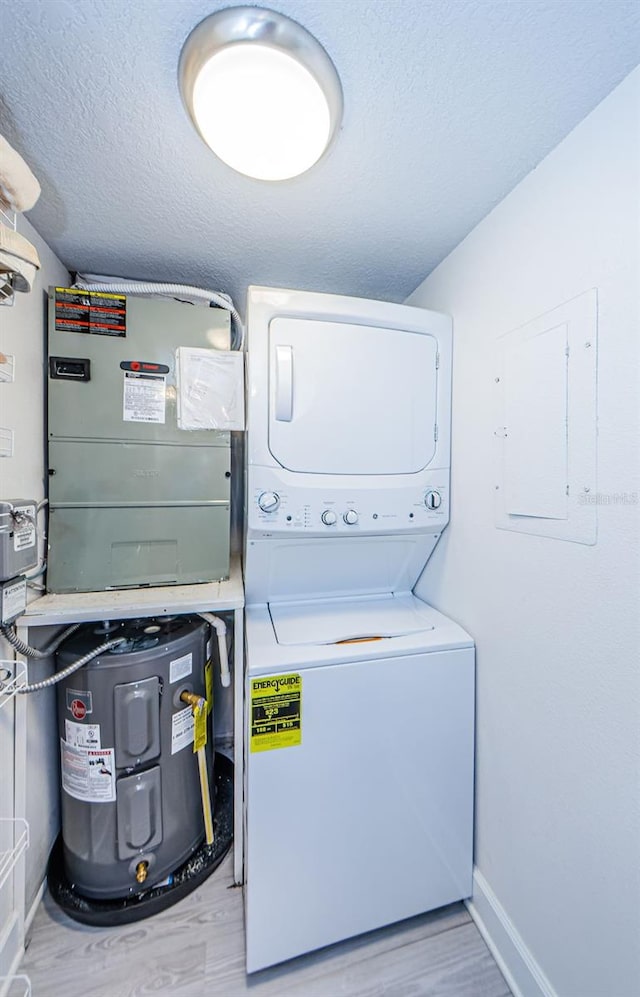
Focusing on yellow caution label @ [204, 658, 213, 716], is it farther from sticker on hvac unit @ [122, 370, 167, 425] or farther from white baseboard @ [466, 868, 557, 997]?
white baseboard @ [466, 868, 557, 997]

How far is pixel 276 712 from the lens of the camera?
114 cm

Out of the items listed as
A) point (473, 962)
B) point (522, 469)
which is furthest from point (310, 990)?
point (522, 469)

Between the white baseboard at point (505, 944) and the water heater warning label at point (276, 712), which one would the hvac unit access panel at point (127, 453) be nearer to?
the water heater warning label at point (276, 712)

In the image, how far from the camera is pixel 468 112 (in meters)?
0.92

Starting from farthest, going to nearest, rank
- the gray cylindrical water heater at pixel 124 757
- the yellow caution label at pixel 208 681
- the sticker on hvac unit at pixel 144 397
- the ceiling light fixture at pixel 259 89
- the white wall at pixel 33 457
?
the yellow caution label at pixel 208 681
the sticker on hvac unit at pixel 144 397
the gray cylindrical water heater at pixel 124 757
the white wall at pixel 33 457
the ceiling light fixture at pixel 259 89

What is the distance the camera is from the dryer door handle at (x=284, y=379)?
1329 millimetres

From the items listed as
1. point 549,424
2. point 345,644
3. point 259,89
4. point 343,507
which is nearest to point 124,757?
point 345,644

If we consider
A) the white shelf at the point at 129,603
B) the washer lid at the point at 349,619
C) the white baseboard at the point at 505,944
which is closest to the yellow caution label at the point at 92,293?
the white shelf at the point at 129,603

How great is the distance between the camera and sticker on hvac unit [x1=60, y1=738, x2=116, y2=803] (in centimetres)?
130

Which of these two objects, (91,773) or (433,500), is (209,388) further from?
(91,773)

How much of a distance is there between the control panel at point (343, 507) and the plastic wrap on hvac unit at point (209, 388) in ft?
0.99

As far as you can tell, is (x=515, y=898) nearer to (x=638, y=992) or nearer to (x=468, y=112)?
(x=638, y=992)

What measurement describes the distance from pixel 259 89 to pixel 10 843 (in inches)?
82.5

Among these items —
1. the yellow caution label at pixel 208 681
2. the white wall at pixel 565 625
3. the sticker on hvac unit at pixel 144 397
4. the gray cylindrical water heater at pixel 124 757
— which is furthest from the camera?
the yellow caution label at pixel 208 681
